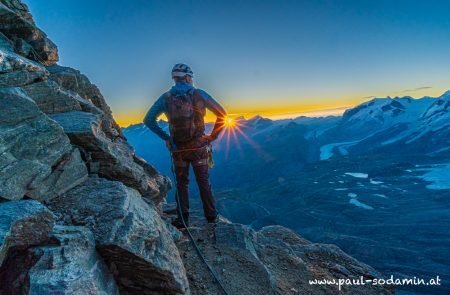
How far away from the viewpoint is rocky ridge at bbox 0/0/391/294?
5504 mm

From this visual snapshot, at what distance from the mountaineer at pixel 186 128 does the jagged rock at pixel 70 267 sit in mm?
5829

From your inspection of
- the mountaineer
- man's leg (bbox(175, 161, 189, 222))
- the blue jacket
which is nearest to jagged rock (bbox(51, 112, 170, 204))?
man's leg (bbox(175, 161, 189, 222))

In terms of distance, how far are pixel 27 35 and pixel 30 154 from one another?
9633 mm

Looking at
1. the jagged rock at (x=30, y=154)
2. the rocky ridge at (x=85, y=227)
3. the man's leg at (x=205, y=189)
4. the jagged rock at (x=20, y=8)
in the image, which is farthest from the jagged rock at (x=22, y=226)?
the jagged rock at (x=20, y=8)

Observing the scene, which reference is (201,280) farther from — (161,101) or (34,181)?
(161,101)

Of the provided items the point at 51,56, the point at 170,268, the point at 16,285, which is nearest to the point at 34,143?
the point at 16,285

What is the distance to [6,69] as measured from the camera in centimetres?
906

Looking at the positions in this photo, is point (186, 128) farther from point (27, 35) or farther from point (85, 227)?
point (27, 35)

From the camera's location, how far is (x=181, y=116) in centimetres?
1147

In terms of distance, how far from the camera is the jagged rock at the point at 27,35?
13672 millimetres

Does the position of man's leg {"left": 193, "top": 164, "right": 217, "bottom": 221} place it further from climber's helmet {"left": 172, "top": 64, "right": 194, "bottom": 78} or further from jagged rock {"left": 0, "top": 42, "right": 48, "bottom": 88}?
jagged rock {"left": 0, "top": 42, "right": 48, "bottom": 88}

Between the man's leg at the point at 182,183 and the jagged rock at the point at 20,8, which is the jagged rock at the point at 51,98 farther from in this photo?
the jagged rock at the point at 20,8

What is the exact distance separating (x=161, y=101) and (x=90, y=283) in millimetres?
7326

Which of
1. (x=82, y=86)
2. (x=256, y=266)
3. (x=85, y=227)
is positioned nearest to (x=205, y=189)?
(x=256, y=266)
